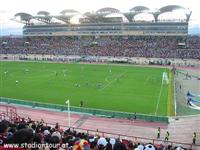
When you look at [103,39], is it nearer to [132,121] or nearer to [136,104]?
[136,104]

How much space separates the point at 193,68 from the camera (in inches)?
2474

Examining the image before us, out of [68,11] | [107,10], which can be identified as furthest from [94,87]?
[68,11]

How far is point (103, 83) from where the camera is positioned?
1838 inches

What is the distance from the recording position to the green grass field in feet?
115

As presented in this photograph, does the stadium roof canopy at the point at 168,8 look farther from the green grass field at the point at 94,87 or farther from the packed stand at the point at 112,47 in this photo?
the green grass field at the point at 94,87

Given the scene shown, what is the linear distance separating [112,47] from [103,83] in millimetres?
40213

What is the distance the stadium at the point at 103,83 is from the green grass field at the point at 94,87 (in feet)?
0.39

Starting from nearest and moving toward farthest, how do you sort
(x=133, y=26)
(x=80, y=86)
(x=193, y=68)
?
(x=80, y=86) → (x=193, y=68) → (x=133, y=26)

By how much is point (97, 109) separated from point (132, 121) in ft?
15.5

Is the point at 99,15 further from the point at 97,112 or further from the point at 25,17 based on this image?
the point at 97,112

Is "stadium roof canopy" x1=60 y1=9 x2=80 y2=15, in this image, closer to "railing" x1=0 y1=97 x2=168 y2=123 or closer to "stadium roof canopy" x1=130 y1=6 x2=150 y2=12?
"stadium roof canopy" x1=130 y1=6 x2=150 y2=12

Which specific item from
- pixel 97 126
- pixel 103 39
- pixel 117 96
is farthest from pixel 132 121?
pixel 103 39

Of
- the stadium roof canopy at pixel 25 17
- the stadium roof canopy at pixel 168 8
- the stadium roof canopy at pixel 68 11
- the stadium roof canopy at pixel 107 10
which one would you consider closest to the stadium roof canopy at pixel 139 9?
the stadium roof canopy at pixel 107 10

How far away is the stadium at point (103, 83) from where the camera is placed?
70.4 ft
